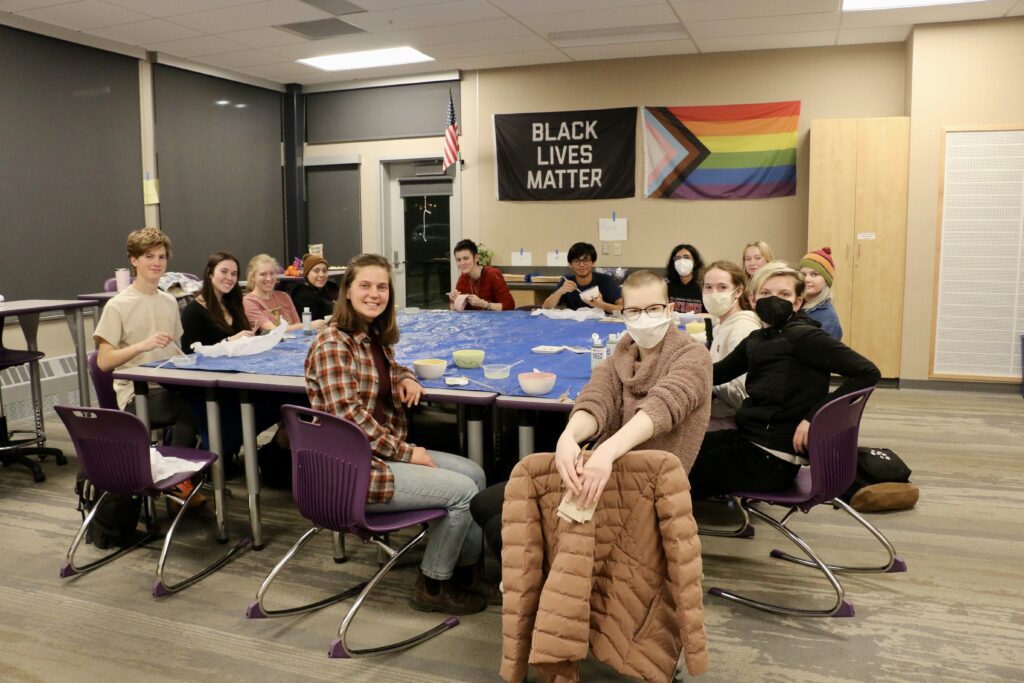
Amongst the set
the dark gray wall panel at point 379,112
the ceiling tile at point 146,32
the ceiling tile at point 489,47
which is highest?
the ceiling tile at point 489,47

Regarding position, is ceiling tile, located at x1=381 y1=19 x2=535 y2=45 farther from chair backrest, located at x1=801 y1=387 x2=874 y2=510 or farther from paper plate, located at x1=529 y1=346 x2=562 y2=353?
chair backrest, located at x1=801 y1=387 x2=874 y2=510

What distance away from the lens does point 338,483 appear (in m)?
2.27

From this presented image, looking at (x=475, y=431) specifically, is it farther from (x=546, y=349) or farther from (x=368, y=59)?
(x=368, y=59)

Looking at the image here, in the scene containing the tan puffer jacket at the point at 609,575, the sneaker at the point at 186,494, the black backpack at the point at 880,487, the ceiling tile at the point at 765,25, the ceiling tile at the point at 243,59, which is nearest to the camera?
the tan puffer jacket at the point at 609,575

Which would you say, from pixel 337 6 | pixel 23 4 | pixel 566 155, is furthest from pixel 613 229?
pixel 23 4

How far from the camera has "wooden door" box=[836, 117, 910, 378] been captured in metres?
5.98


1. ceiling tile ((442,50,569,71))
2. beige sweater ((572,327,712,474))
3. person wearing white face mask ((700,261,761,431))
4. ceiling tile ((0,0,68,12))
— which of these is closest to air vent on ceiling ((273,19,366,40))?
ceiling tile ((442,50,569,71))

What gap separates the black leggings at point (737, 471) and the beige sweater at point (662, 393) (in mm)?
444

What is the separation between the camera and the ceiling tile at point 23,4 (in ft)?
16.1

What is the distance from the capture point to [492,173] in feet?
24.5

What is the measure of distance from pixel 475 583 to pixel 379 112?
20.1 ft

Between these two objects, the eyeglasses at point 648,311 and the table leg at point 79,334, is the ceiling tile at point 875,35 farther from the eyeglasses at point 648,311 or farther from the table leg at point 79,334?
the table leg at point 79,334

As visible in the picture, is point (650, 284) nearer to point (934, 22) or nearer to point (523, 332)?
point (523, 332)

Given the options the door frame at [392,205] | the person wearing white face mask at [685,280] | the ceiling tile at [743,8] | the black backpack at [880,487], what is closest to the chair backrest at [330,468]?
the black backpack at [880,487]
